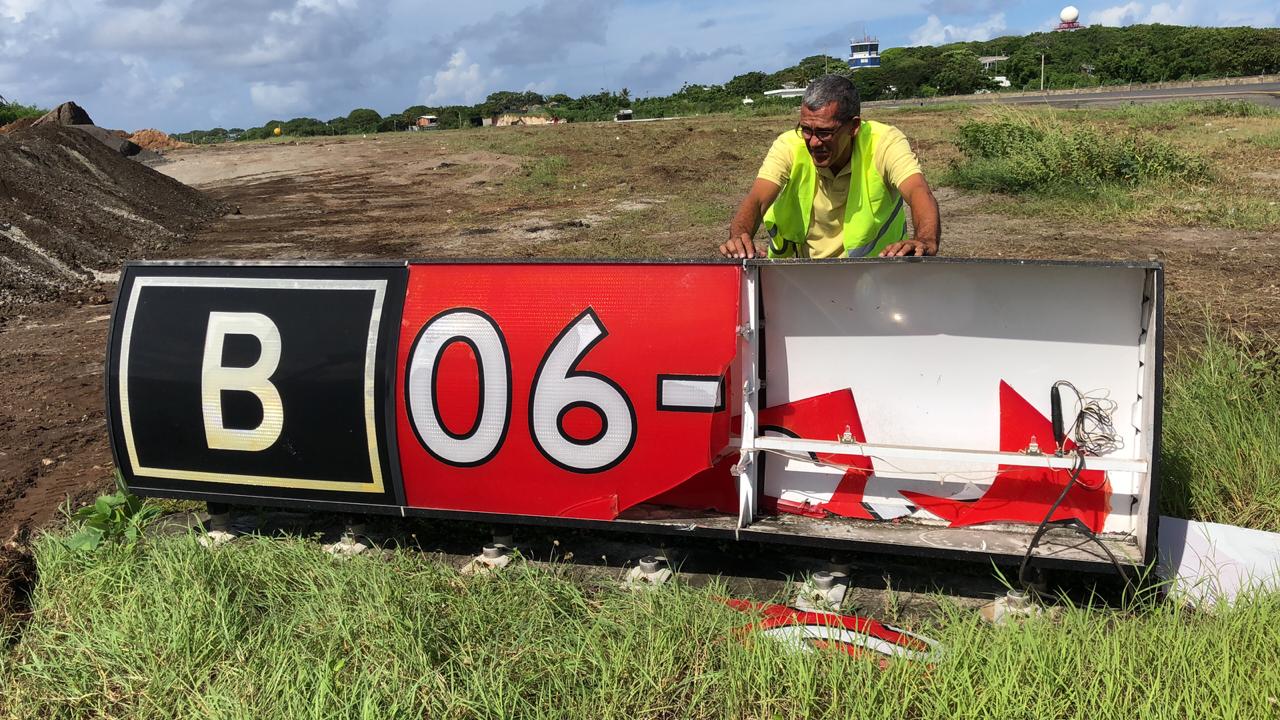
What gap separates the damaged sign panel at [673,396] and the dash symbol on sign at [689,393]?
0.4 inches

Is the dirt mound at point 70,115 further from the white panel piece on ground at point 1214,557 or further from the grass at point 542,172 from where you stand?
the white panel piece on ground at point 1214,557

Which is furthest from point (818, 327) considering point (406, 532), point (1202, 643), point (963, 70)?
point (963, 70)

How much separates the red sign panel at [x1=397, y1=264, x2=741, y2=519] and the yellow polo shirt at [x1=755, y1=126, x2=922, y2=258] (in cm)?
94

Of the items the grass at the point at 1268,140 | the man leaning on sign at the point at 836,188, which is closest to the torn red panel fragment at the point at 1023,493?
the man leaning on sign at the point at 836,188

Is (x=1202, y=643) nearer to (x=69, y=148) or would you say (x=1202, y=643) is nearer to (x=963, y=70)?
(x=69, y=148)

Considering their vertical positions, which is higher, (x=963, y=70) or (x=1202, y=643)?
(x=963, y=70)

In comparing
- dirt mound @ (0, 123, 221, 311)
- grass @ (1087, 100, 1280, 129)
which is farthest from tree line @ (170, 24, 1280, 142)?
dirt mound @ (0, 123, 221, 311)

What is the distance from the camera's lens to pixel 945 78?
64.3 m

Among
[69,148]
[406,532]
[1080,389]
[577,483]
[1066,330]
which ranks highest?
[69,148]

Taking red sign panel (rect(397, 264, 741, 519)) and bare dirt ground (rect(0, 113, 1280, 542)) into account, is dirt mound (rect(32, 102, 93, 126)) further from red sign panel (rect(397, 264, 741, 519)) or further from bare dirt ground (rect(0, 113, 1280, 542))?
red sign panel (rect(397, 264, 741, 519))

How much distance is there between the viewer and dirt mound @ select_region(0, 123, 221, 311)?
36.7 feet

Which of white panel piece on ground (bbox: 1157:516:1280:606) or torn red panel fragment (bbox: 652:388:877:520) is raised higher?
torn red panel fragment (bbox: 652:388:877:520)

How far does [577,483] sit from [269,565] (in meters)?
1.28

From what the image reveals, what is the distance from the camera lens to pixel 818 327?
404cm
